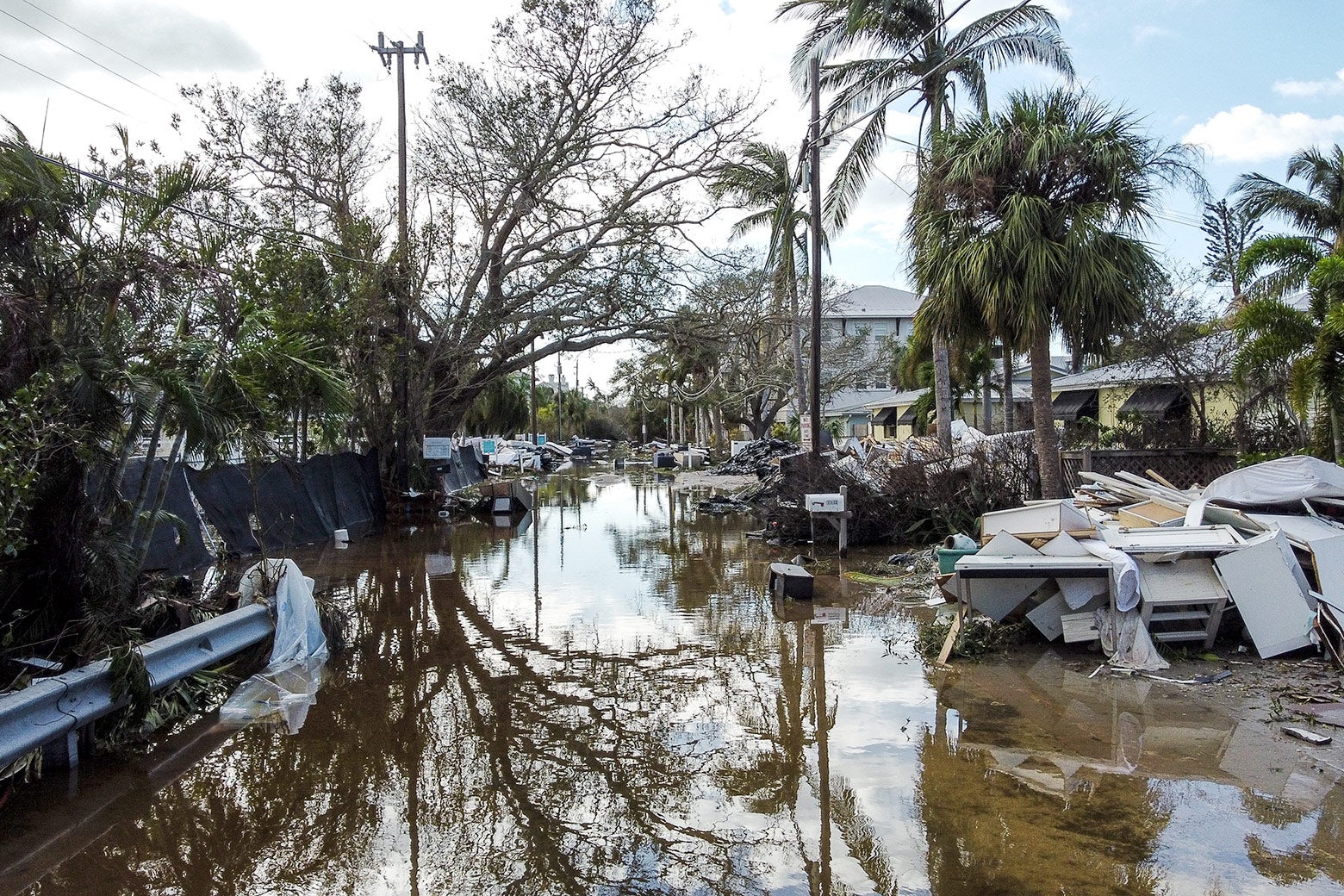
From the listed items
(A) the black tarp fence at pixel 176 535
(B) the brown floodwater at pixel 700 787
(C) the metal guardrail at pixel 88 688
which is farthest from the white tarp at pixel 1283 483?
(A) the black tarp fence at pixel 176 535

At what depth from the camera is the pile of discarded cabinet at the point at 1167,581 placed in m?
7.77

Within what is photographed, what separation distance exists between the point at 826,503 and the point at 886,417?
34.9 meters

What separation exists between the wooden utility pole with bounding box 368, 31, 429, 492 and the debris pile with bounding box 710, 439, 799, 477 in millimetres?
13509

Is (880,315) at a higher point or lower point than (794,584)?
higher

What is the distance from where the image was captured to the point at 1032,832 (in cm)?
468

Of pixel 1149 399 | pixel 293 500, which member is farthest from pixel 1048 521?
pixel 1149 399

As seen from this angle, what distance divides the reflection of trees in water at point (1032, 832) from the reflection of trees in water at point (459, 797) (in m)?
1.05

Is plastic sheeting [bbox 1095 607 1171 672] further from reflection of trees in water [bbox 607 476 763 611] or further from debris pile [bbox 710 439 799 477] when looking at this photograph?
debris pile [bbox 710 439 799 477]

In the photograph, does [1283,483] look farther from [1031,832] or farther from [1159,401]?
[1159,401]

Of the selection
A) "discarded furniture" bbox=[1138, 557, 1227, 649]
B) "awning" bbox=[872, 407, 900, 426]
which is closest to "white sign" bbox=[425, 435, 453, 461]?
"discarded furniture" bbox=[1138, 557, 1227, 649]

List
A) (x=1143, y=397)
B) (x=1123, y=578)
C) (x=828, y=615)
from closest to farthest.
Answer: (x=1123, y=578), (x=828, y=615), (x=1143, y=397)

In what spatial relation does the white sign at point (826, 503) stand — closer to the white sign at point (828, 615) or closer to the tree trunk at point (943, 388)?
the white sign at point (828, 615)

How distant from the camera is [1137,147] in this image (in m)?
12.1

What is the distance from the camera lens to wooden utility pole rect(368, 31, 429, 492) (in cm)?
2158
